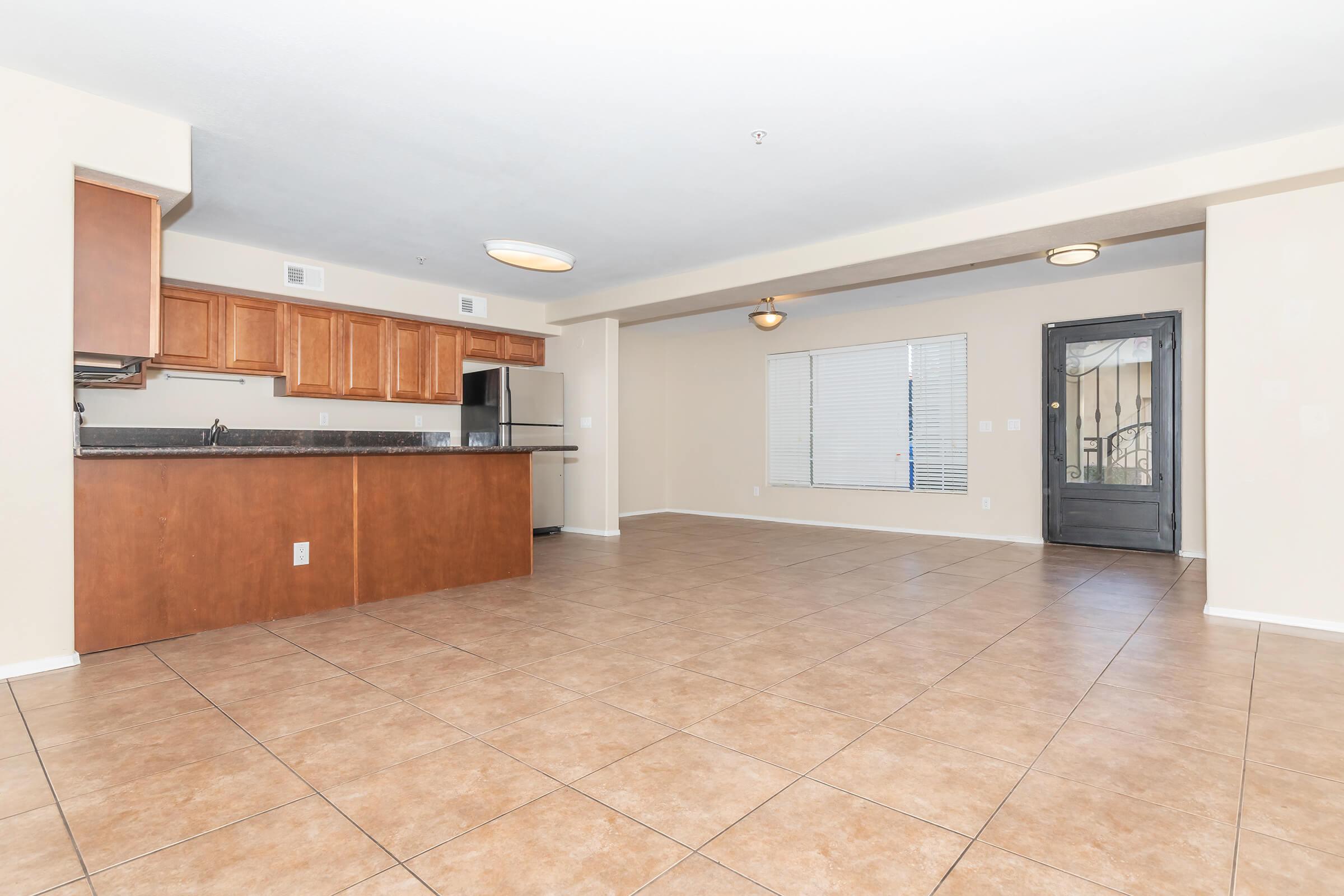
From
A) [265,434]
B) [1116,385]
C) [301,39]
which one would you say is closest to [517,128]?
[301,39]

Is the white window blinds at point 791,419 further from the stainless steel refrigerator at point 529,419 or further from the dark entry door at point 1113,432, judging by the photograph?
the stainless steel refrigerator at point 529,419

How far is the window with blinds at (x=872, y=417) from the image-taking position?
23.1ft

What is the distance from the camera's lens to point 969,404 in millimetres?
6875

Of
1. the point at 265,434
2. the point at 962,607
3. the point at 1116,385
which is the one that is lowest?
the point at 962,607

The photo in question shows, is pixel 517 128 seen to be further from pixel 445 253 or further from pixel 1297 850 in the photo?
pixel 1297 850

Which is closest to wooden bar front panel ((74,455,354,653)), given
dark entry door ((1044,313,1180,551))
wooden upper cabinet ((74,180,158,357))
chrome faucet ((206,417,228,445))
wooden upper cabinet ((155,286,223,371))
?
wooden upper cabinet ((74,180,158,357))

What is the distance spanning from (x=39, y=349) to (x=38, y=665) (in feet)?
4.38

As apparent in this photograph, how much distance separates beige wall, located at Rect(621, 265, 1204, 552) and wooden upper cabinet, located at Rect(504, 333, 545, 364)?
169 centimetres

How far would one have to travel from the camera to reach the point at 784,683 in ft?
8.53

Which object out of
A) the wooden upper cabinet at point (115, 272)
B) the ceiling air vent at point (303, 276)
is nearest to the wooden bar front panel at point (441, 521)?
the wooden upper cabinet at point (115, 272)

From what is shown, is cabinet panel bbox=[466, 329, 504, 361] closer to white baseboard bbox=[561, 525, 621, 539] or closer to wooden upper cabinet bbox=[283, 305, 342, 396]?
wooden upper cabinet bbox=[283, 305, 342, 396]

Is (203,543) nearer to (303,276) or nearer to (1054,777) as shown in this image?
(303,276)

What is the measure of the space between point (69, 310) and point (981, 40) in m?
3.94

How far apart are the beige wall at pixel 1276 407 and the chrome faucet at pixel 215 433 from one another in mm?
6750
